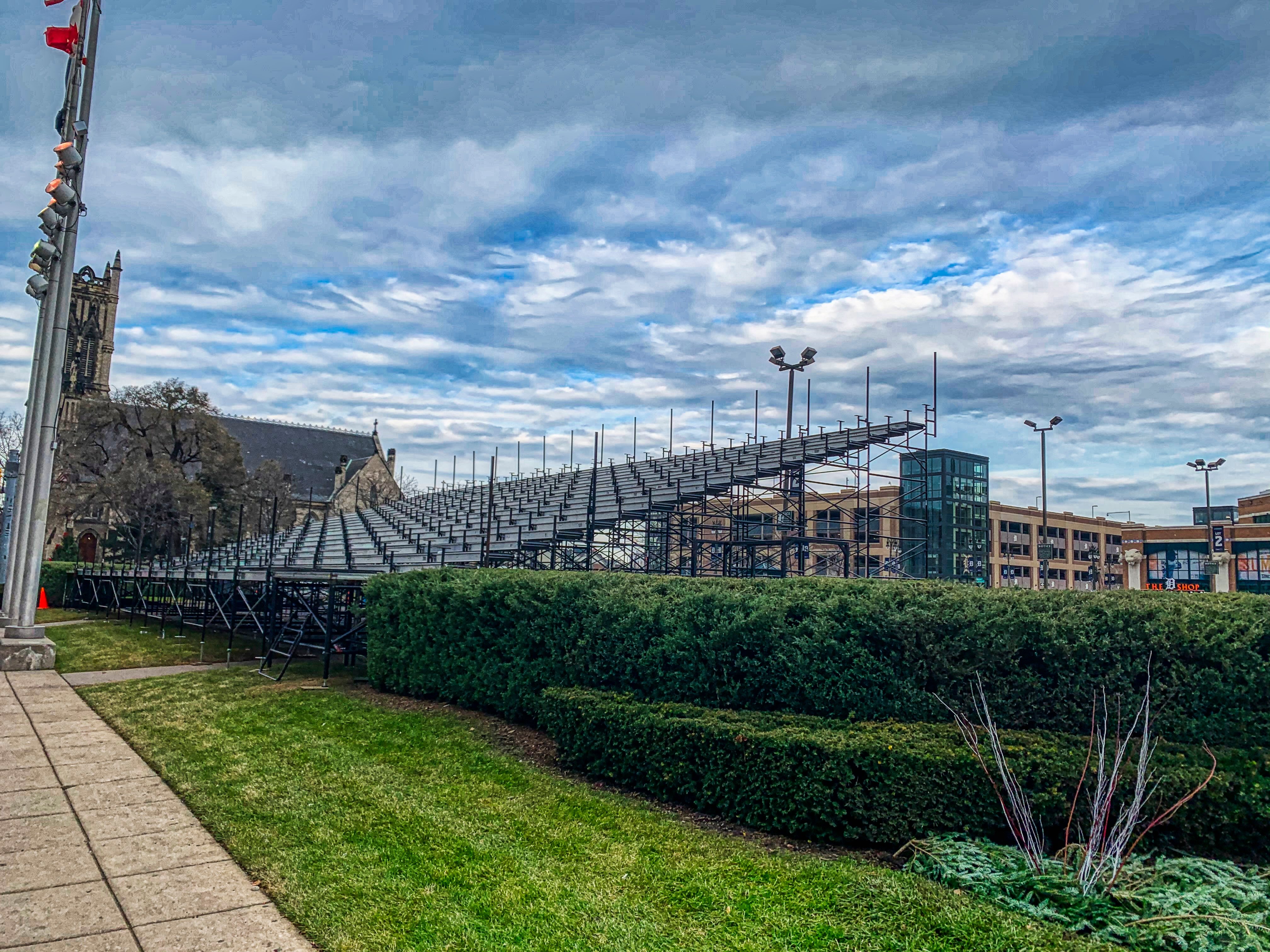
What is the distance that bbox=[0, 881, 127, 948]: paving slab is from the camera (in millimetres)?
4340

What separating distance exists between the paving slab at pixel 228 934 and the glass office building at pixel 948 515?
88.5ft

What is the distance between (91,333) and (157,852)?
77253 millimetres

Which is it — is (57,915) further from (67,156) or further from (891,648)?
(67,156)

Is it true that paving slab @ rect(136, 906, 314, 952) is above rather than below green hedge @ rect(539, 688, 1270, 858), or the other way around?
below

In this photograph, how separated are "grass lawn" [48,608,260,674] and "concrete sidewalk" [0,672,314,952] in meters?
8.74

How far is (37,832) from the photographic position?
601cm

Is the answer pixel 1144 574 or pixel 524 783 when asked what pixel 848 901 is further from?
pixel 1144 574

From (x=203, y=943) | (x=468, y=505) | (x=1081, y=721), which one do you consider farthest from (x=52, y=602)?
(x=1081, y=721)

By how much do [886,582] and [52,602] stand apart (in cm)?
4038

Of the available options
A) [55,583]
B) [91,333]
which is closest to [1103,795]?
Result: [55,583]

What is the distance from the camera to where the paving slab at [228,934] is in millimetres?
4203

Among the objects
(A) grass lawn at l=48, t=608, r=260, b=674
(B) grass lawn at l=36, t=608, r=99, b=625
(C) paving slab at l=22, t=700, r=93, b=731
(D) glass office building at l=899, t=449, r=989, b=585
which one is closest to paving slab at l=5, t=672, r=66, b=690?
(A) grass lawn at l=48, t=608, r=260, b=674

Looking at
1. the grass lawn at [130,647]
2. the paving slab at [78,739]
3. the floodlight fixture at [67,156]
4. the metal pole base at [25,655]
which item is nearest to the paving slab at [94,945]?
the paving slab at [78,739]

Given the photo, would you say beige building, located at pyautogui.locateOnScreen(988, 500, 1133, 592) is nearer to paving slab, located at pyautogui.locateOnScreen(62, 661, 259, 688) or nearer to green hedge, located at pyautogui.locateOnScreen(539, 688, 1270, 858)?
paving slab, located at pyautogui.locateOnScreen(62, 661, 259, 688)
